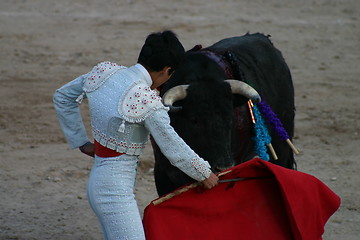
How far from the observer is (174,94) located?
440cm

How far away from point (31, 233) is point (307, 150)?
10.3ft

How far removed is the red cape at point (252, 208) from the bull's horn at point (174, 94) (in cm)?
71

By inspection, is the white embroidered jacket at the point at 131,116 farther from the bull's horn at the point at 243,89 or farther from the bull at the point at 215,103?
the bull's horn at the point at 243,89

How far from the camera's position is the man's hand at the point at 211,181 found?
3543 mm

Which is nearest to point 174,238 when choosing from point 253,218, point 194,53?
point 253,218

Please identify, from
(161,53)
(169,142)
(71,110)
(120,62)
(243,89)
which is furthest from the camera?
(120,62)

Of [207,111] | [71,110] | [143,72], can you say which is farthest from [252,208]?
[71,110]

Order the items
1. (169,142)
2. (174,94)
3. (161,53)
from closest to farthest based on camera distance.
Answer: (169,142), (161,53), (174,94)

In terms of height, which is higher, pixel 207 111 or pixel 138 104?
pixel 138 104

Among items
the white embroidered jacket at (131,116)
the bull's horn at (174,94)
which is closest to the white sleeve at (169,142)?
the white embroidered jacket at (131,116)

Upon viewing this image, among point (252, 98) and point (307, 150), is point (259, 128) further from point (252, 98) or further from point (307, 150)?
point (307, 150)

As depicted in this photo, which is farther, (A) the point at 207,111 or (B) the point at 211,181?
(A) the point at 207,111

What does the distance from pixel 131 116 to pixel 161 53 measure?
349 millimetres

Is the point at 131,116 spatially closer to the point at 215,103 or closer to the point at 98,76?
the point at 98,76
